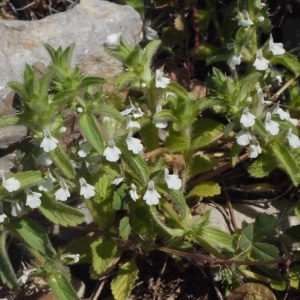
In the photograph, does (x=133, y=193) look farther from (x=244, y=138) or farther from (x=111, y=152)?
(x=244, y=138)

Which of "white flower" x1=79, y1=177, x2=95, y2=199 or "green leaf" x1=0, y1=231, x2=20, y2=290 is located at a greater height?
"white flower" x1=79, y1=177, x2=95, y2=199

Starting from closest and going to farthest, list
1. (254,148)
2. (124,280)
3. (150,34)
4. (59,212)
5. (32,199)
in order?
(32,199) < (59,212) < (254,148) < (124,280) < (150,34)

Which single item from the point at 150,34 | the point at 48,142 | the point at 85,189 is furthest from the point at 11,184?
the point at 150,34

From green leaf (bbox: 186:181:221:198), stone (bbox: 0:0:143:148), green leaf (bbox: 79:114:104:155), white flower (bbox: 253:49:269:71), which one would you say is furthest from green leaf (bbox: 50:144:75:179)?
white flower (bbox: 253:49:269:71)

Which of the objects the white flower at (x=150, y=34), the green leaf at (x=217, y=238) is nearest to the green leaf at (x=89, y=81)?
the green leaf at (x=217, y=238)

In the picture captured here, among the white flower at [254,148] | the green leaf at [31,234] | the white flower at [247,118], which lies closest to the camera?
the green leaf at [31,234]

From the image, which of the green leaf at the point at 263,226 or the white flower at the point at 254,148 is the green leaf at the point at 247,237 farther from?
the white flower at the point at 254,148

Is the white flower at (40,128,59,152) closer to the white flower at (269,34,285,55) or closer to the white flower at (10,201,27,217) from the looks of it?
the white flower at (10,201,27,217)
